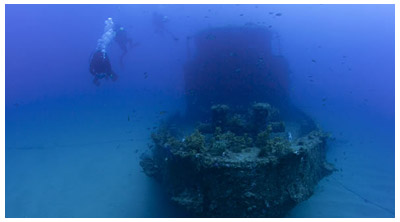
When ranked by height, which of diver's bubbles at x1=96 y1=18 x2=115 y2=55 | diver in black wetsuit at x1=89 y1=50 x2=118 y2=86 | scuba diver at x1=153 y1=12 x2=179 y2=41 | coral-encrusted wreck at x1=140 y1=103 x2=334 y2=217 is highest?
scuba diver at x1=153 y1=12 x2=179 y2=41

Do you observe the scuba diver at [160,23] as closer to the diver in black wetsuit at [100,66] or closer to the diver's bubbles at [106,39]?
the diver's bubbles at [106,39]

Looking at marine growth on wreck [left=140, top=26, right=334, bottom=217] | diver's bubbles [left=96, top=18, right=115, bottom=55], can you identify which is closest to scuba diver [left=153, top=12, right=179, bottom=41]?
diver's bubbles [left=96, top=18, right=115, bottom=55]

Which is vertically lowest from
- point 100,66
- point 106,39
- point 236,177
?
point 236,177

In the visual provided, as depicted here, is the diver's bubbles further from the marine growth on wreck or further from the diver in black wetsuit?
the marine growth on wreck

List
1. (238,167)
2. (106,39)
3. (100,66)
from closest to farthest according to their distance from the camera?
(238,167)
(100,66)
(106,39)

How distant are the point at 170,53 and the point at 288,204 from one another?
1225 inches

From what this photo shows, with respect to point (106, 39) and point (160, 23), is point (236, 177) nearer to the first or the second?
point (106, 39)

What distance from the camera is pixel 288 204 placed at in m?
6.92

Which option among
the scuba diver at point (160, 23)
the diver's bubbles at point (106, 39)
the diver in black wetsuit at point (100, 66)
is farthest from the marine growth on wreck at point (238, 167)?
the scuba diver at point (160, 23)

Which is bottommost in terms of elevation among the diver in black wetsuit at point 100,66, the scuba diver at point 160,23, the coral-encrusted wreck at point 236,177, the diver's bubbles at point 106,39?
the coral-encrusted wreck at point 236,177

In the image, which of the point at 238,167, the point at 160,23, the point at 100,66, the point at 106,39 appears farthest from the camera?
the point at 160,23

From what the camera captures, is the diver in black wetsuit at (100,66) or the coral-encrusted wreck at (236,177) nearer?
the coral-encrusted wreck at (236,177)

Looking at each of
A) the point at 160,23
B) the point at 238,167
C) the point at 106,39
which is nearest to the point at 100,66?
the point at 106,39

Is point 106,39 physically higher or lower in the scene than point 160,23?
lower
